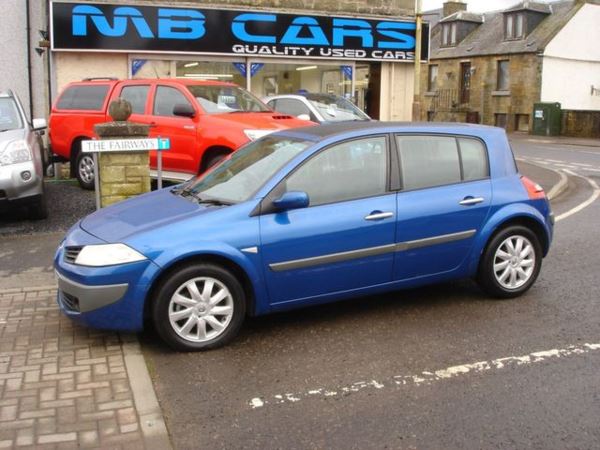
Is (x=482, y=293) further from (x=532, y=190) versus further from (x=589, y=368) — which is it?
(x=589, y=368)

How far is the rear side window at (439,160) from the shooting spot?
5.46 meters

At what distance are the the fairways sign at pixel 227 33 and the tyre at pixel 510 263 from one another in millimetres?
11697

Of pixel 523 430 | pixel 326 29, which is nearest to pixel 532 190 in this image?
pixel 523 430

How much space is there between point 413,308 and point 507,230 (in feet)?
3.42

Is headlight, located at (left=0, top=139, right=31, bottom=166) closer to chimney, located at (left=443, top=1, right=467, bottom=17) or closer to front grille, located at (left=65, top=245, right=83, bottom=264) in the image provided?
front grille, located at (left=65, top=245, right=83, bottom=264)

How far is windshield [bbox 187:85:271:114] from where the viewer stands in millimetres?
10438

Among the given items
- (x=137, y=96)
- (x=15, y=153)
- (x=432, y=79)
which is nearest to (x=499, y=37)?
(x=432, y=79)

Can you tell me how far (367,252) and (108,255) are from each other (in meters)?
1.89

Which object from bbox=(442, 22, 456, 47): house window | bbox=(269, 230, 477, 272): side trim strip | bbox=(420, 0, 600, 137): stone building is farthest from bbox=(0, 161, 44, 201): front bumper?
bbox=(442, 22, 456, 47): house window

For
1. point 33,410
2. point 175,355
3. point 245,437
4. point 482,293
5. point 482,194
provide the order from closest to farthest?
point 245,437, point 33,410, point 175,355, point 482,194, point 482,293

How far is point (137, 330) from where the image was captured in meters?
4.70

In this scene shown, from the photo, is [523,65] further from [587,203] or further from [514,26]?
[587,203]

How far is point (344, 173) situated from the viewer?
17.1ft

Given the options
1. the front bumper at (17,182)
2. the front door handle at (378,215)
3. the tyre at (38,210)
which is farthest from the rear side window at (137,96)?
the front door handle at (378,215)
